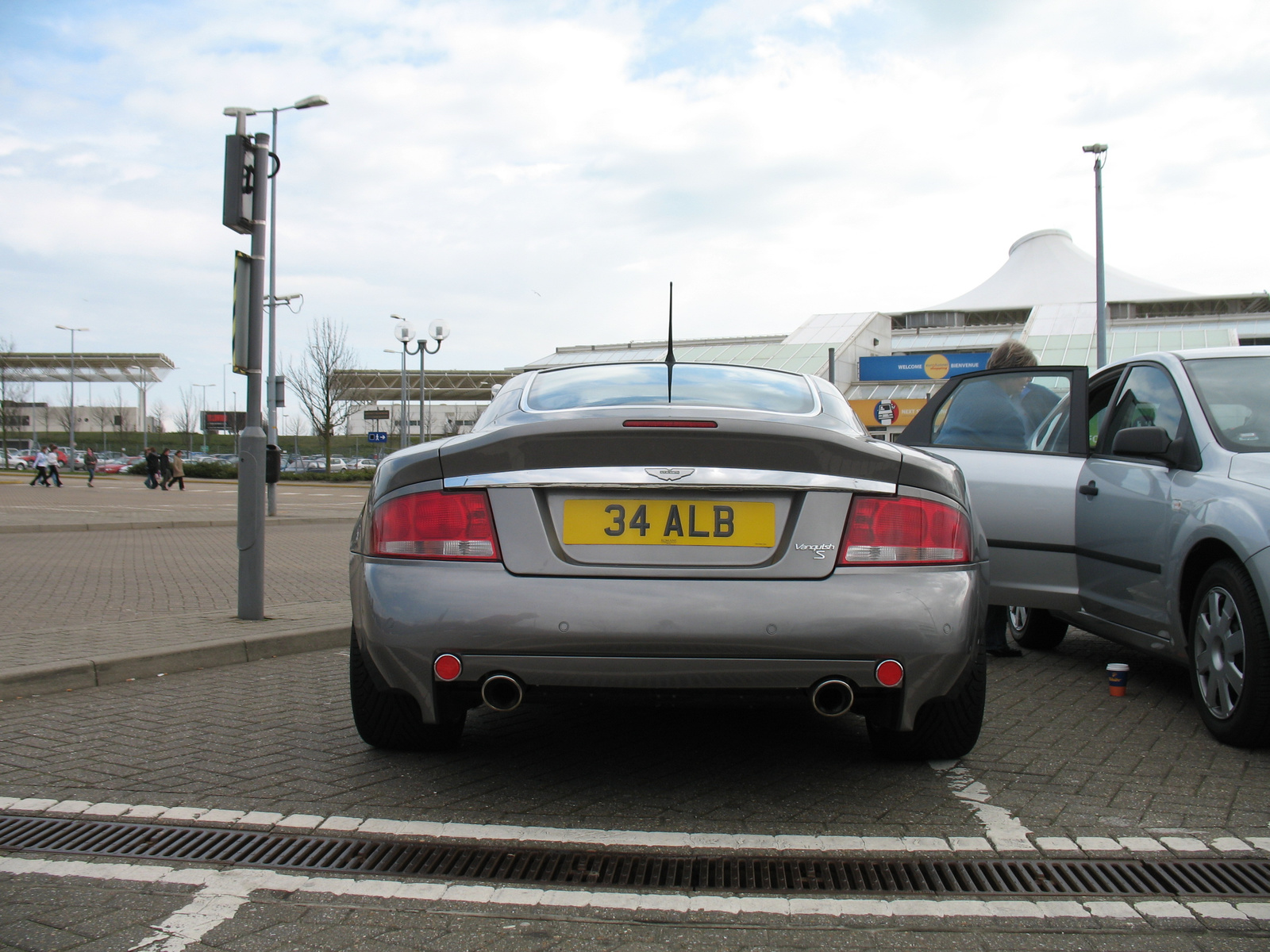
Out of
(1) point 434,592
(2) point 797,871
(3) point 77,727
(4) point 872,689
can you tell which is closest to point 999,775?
(4) point 872,689

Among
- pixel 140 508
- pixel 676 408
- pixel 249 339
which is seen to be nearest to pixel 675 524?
pixel 676 408

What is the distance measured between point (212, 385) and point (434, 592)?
346ft

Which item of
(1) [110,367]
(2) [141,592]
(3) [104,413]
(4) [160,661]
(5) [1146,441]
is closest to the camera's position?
(5) [1146,441]

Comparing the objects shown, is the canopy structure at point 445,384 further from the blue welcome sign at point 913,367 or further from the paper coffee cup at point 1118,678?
the paper coffee cup at point 1118,678

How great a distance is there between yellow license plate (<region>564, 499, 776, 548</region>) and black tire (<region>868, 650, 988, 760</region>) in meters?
0.82

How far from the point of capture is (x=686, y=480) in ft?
9.77

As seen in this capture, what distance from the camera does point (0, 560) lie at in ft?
37.8

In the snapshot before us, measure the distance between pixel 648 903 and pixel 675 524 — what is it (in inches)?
38.6

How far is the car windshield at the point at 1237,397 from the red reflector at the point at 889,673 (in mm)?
2187

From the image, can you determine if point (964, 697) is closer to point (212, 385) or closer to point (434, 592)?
point (434, 592)

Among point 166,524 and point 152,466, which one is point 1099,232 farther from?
point 152,466

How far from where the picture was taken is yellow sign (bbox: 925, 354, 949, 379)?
136ft

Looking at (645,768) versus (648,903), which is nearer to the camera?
(648,903)

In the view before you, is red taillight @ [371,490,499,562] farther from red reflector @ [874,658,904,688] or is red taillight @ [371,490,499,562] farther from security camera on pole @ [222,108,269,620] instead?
security camera on pole @ [222,108,269,620]
